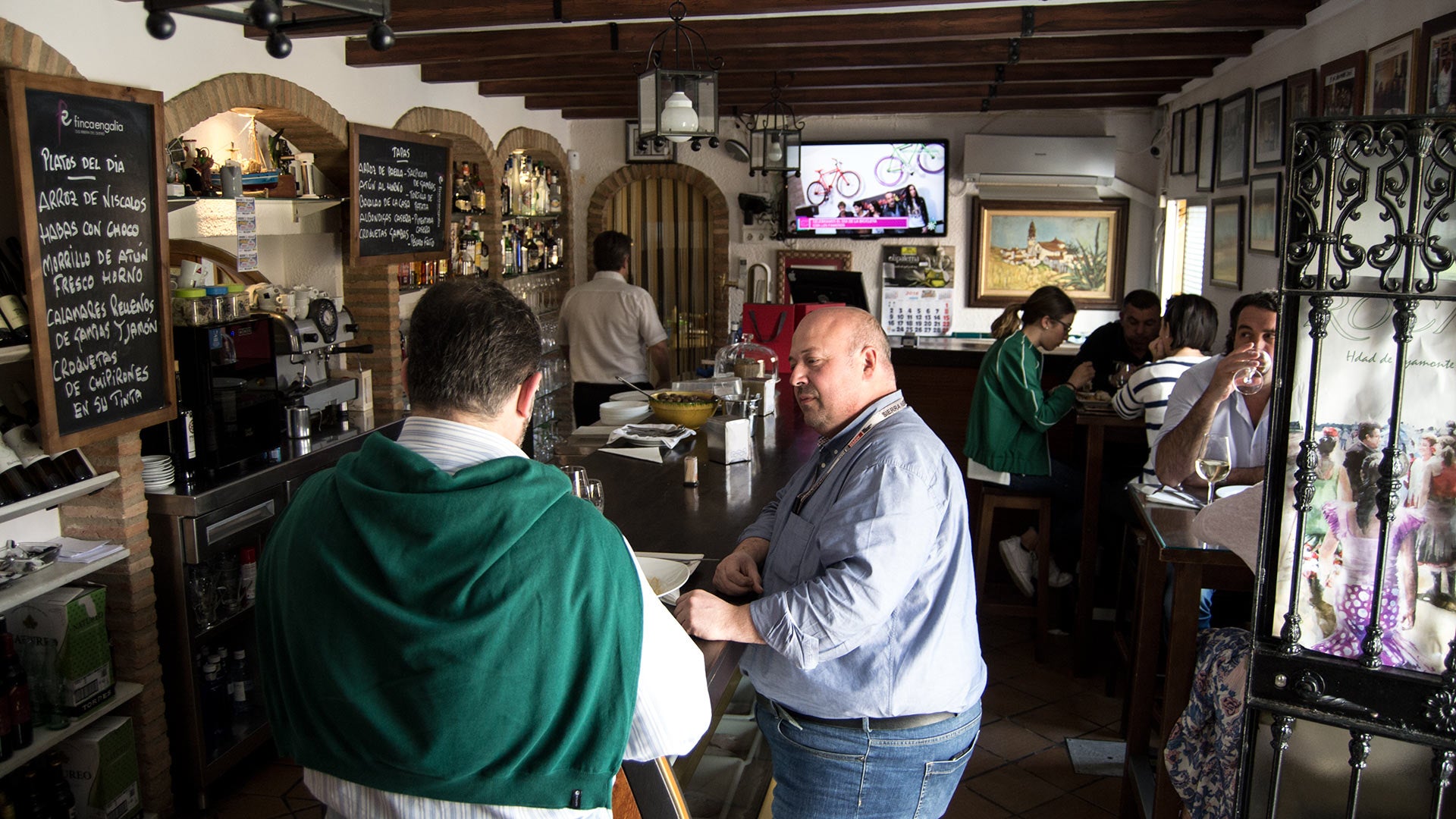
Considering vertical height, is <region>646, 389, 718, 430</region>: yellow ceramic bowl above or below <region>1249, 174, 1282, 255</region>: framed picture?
below

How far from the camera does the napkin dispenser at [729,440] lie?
3545 mm

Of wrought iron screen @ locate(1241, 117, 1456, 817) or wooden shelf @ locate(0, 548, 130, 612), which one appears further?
wooden shelf @ locate(0, 548, 130, 612)

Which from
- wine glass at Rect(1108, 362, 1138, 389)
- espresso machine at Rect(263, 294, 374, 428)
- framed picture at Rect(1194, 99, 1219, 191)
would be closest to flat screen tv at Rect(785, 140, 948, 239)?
framed picture at Rect(1194, 99, 1219, 191)

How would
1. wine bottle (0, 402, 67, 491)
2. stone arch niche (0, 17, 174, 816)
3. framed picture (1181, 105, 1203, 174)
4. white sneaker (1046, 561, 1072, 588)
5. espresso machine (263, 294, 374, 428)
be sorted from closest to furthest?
wine bottle (0, 402, 67, 491)
stone arch niche (0, 17, 174, 816)
espresso machine (263, 294, 374, 428)
white sneaker (1046, 561, 1072, 588)
framed picture (1181, 105, 1203, 174)

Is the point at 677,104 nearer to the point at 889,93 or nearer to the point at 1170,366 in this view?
the point at 1170,366

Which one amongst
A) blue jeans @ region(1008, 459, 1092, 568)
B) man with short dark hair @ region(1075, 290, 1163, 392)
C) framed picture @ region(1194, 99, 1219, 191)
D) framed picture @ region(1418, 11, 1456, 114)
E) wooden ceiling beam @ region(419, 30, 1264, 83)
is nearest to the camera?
framed picture @ region(1418, 11, 1456, 114)

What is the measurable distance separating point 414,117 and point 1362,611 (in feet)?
18.5

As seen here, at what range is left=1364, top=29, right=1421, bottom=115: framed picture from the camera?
3914 mm

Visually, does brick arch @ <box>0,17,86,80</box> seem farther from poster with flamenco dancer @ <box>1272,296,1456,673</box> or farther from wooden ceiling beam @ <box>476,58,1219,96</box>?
wooden ceiling beam @ <box>476,58,1219,96</box>

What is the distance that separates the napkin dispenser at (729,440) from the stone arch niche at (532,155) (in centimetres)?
421

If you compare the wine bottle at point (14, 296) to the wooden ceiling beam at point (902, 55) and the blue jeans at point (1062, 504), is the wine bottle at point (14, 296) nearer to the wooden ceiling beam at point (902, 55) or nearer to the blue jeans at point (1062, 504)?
the wooden ceiling beam at point (902, 55)

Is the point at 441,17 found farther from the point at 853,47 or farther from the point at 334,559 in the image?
the point at 334,559

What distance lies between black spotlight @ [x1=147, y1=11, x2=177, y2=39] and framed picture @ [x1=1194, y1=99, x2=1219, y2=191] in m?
6.34

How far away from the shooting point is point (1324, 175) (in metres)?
1.46
